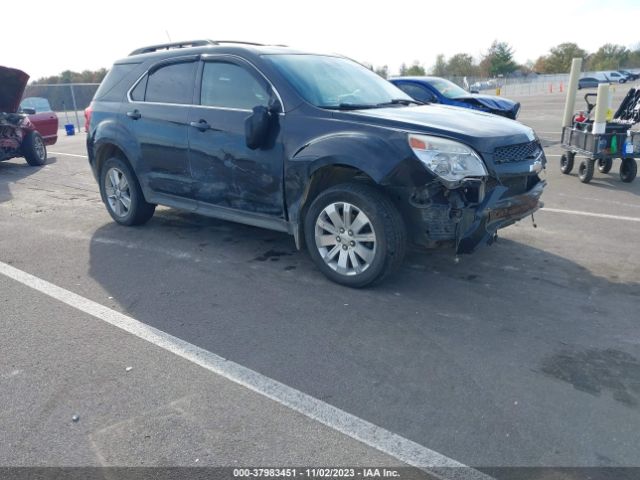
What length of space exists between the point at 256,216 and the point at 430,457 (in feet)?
9.88

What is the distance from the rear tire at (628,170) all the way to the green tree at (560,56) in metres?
83.4

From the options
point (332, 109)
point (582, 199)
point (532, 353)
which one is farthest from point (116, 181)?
point (582, 199)

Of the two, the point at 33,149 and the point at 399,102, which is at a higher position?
the point at 399,102

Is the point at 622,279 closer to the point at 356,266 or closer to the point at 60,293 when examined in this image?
the point at 356,266

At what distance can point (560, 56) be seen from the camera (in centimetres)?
8438

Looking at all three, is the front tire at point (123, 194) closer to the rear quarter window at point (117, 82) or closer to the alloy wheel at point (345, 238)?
the rear quarter window at point (117, 82)

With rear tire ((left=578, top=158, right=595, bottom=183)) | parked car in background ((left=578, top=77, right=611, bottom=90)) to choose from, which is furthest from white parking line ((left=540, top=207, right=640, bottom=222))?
parked car in background ((left=578, top=77, right=611, bottom=90))

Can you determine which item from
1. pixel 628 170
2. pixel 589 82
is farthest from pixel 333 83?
pixel 589 82

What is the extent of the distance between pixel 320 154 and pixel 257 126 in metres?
0.65

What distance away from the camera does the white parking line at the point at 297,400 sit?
2520mm

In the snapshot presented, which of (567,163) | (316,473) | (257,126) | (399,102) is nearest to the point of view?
(316,473)

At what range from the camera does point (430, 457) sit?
2.55 meters

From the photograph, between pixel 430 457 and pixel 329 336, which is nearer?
pixel 430 457

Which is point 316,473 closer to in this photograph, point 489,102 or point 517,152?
point 517,152
